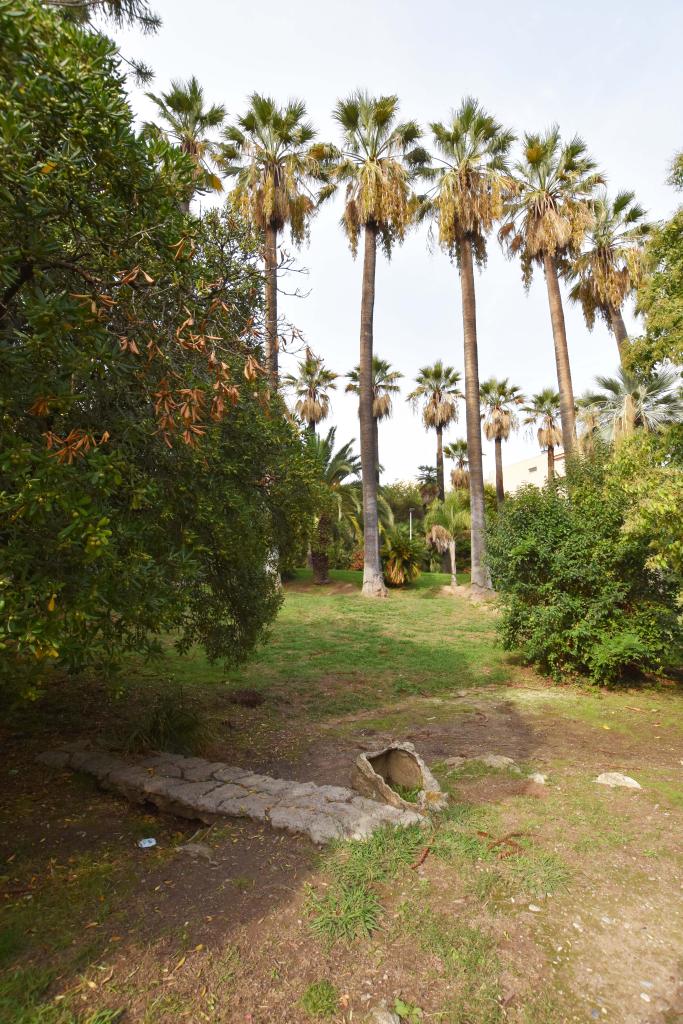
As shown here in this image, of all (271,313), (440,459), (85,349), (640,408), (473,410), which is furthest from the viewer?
(440,459)

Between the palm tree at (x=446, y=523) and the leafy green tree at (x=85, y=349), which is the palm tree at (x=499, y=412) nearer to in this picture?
the palm tree at (x=446, y=523)

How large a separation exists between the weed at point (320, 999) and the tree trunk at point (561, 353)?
1740 centimetres

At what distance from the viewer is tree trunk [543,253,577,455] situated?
17906 mm

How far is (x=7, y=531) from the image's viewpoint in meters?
2.91

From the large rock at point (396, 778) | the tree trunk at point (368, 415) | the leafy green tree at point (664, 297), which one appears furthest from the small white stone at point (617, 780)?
the tree trunk at point (368, 415)

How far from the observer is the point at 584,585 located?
9297 mm

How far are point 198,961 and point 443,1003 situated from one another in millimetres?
1354

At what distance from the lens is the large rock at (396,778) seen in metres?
4.68

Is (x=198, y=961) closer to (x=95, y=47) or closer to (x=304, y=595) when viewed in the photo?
(x=95, y=47)

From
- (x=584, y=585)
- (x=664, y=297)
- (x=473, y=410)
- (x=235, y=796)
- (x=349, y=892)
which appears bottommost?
(x=349, y=892)

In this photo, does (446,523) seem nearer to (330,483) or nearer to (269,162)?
(330,483)

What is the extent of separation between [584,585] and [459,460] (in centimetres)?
2911

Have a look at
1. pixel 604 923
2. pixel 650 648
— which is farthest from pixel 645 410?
pixel 604 923

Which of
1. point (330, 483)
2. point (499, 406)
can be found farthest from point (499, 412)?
point (330, 483)
